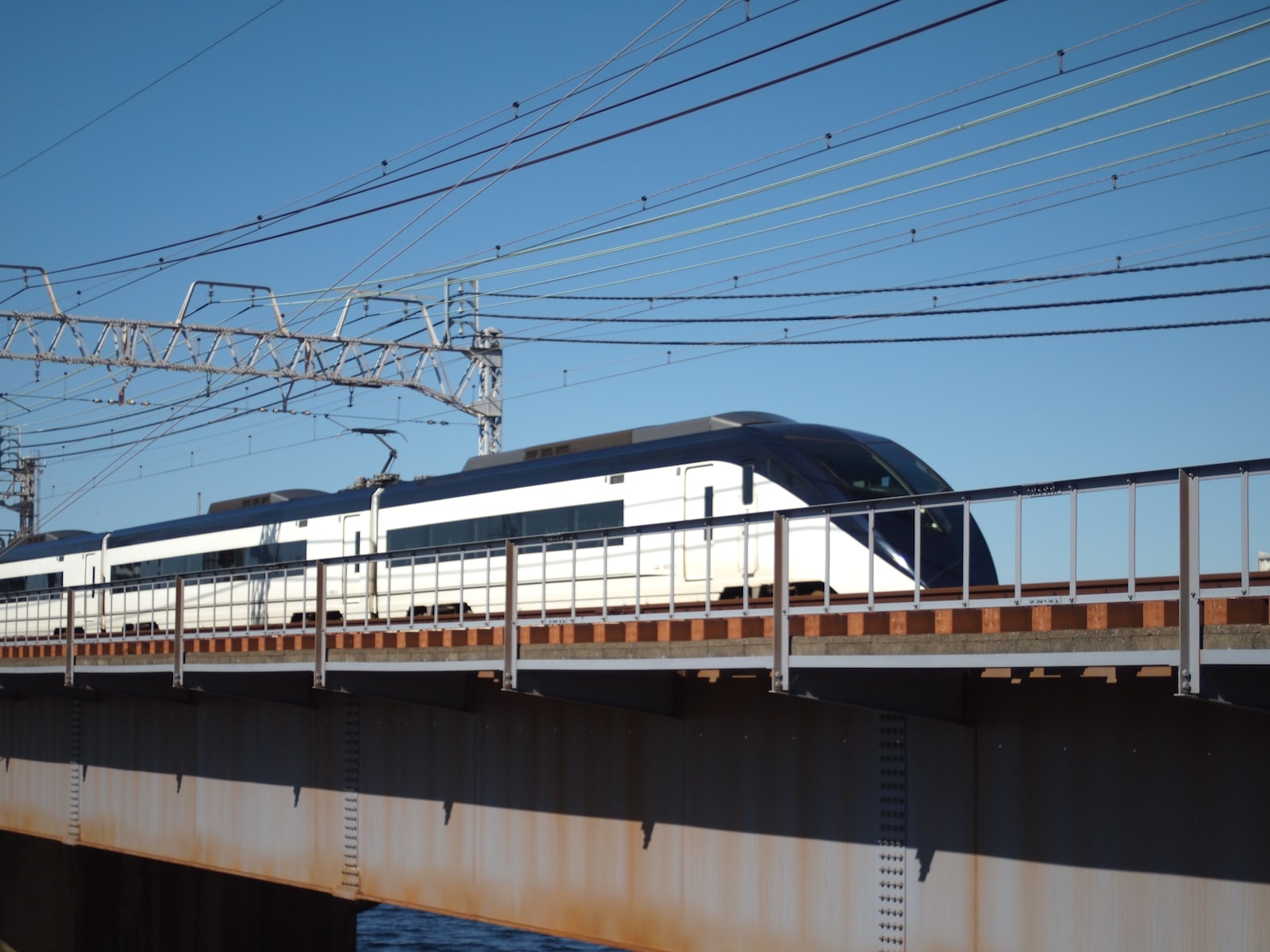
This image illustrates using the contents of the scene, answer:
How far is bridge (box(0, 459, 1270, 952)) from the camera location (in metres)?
9.16

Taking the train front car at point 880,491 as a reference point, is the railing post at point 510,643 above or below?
below

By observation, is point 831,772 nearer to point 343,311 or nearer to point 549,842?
point 549,842

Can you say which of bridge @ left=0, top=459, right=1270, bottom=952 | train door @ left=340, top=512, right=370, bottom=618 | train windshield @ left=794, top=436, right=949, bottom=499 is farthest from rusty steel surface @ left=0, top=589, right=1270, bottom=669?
train windshield @ left=794, top=436, right=949, bottom=499

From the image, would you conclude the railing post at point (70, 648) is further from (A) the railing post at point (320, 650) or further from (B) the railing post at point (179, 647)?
(A) the railing post at point (320, 650)

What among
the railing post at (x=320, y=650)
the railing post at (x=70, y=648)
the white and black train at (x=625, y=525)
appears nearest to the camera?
the railing post at (x=320, y=650)

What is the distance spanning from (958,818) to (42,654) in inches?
690

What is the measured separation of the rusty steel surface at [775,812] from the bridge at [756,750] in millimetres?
23

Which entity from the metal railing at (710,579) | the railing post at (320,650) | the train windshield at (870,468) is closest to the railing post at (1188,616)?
the metal railing at (710,579)

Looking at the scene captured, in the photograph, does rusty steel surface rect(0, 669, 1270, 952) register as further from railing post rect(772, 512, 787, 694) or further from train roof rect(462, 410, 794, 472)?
train roof rect(462, 410, 794, 472)

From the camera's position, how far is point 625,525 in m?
19.9

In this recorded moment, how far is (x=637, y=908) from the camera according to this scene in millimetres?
13023

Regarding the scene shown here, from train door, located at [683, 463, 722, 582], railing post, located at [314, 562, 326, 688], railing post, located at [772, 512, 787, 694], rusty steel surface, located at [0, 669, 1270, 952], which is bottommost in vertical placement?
rusty steel surface, located at [0, 669, 1270, 952]

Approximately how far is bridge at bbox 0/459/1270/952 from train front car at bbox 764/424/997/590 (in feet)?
1.48

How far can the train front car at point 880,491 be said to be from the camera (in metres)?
16.4
